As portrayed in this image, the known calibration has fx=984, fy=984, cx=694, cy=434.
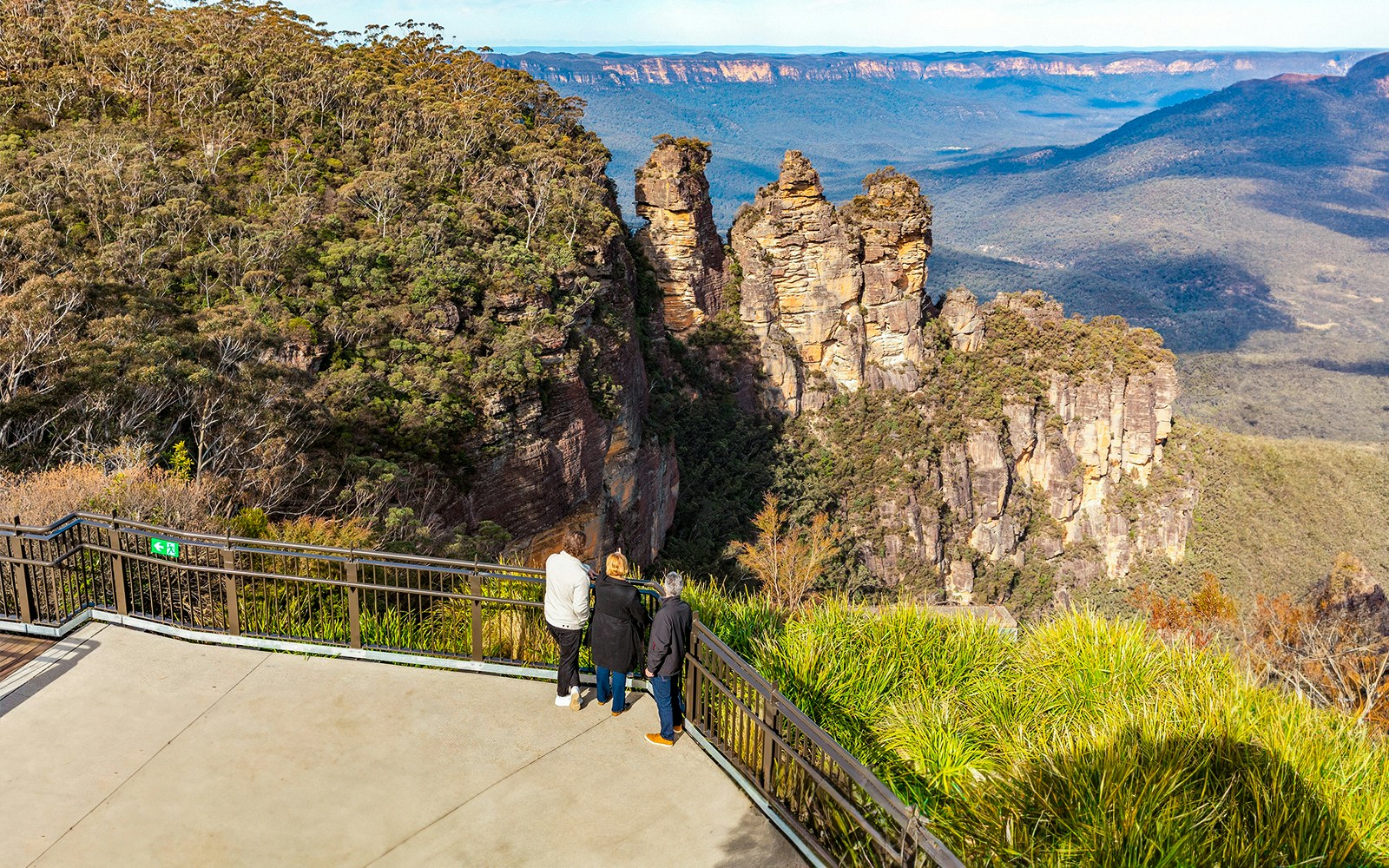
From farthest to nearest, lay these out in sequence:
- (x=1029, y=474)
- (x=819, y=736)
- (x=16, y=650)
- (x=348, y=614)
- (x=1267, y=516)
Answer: (x=1267, y=516), (x=1029, y=474), (x=348, y=614), (x=16, y=650), (x=819, y=736)

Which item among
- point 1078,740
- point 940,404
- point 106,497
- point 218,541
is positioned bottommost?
point 940,404

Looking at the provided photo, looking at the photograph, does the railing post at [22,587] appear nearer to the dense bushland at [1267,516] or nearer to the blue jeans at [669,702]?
the blue jeans at [669,702]

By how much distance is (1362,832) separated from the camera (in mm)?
5973

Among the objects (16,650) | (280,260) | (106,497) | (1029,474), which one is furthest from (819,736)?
(1029,474)

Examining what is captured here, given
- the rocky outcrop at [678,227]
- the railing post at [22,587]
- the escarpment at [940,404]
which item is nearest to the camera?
the railing post at [22,587]

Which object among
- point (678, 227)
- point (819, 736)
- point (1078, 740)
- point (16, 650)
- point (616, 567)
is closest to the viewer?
point (819, 736)

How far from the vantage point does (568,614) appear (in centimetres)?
804

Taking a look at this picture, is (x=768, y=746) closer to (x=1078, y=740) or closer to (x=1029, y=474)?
(x=1078, y=740)

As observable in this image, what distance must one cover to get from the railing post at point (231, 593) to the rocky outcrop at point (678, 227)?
4436 cm

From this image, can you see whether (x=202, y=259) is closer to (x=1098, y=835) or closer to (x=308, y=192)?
(x=308, y=192)

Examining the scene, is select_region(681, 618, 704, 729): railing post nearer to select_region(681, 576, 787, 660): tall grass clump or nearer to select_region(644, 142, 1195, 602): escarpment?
select_region(681, 576, 787, 660): tall grass clump

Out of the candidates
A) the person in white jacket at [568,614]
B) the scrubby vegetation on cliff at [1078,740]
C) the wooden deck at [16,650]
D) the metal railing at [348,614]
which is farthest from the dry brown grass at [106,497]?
the scrubby vegetation on cliff at [1078,740]

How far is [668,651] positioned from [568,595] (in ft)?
3.55

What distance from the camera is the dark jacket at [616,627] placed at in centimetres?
776
